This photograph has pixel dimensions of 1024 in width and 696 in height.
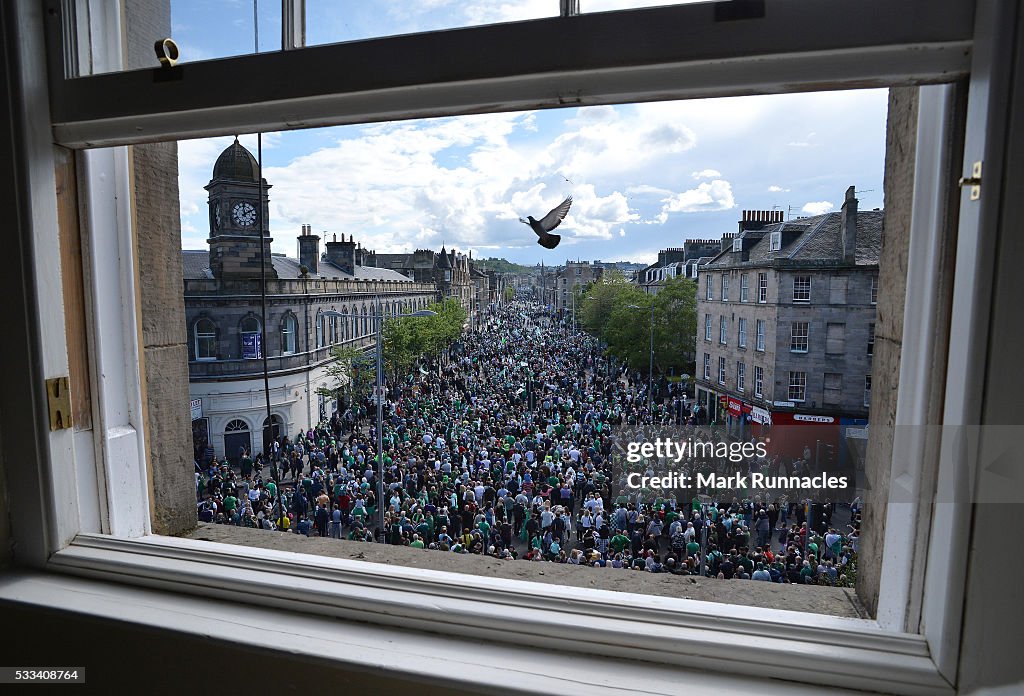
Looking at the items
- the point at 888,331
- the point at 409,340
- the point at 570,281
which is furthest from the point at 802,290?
the point at 570,281

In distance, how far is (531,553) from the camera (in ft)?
24.0

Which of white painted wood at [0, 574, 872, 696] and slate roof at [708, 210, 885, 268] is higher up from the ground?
slate roof at [708, 210, 885, 268]

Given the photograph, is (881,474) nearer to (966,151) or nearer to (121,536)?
(966,151)

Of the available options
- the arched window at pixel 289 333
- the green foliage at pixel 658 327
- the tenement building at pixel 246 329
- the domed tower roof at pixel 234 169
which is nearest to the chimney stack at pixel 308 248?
the tenement building at pixel 246 329

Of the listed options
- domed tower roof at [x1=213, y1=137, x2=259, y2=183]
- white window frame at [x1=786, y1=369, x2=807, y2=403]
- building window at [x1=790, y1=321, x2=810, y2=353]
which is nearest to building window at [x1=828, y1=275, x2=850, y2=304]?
building window at [x1=790, y1=321, x2=810, y2=353]

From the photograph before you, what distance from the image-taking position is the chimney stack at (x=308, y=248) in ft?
70.8

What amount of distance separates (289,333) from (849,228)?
1566cm

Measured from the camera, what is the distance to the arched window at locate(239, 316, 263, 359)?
14992mm

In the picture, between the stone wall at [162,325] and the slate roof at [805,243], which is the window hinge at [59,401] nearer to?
the stone wall at [162,325]

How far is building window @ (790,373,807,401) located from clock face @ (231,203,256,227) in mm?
11226

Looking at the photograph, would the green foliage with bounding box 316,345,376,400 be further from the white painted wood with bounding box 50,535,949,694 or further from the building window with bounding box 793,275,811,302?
the white painted wood with bounding box 50,535,949,694

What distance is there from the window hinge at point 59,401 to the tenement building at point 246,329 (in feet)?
33.1

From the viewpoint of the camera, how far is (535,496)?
968cm

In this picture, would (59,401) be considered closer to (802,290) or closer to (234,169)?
(802,290)
